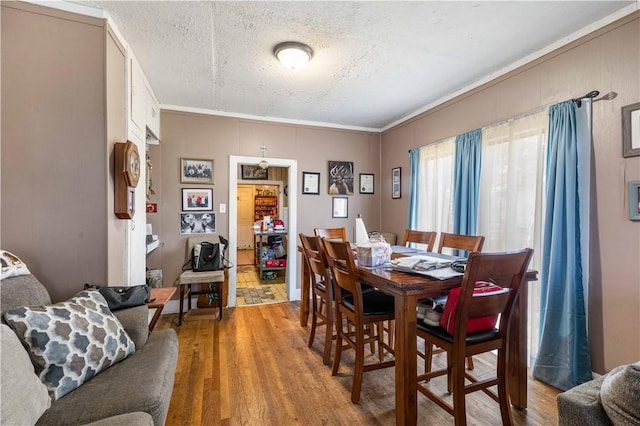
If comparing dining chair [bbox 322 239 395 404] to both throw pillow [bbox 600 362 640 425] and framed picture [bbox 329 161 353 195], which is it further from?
framed picture [bbox 329 161 353 195]

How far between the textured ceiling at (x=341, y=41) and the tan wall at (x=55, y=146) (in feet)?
1.12

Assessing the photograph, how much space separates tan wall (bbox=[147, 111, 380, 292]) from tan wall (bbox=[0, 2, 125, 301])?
5.82 ft

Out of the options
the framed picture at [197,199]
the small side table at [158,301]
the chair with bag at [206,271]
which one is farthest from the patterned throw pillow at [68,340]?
the framed picture at [197,199]

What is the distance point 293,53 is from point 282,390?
2.49 metres

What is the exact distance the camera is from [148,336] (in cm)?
176

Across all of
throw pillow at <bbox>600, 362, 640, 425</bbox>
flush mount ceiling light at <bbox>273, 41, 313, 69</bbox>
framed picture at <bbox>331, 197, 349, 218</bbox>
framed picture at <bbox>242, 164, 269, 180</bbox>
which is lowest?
throw pillow at <bbox>600, 362, 640, 425</bbox>

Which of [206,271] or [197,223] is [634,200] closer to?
[206,271]

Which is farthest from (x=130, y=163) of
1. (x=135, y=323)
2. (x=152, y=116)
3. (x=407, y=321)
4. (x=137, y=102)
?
(x=407, y=321)

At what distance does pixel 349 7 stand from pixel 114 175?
6.32ft

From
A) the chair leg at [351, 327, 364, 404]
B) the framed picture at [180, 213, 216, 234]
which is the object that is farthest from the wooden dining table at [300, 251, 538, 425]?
the framed picture at [180, 213, 216, 234]

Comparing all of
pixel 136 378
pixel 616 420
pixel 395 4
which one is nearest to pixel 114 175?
pixel 136 378

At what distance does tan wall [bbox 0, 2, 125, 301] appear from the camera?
5.64ft

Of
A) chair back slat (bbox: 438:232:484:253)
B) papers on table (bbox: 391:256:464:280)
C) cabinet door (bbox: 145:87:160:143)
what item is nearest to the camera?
papers on table (bbox: 391:256:464:280)

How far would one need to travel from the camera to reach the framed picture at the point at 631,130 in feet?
5.91
